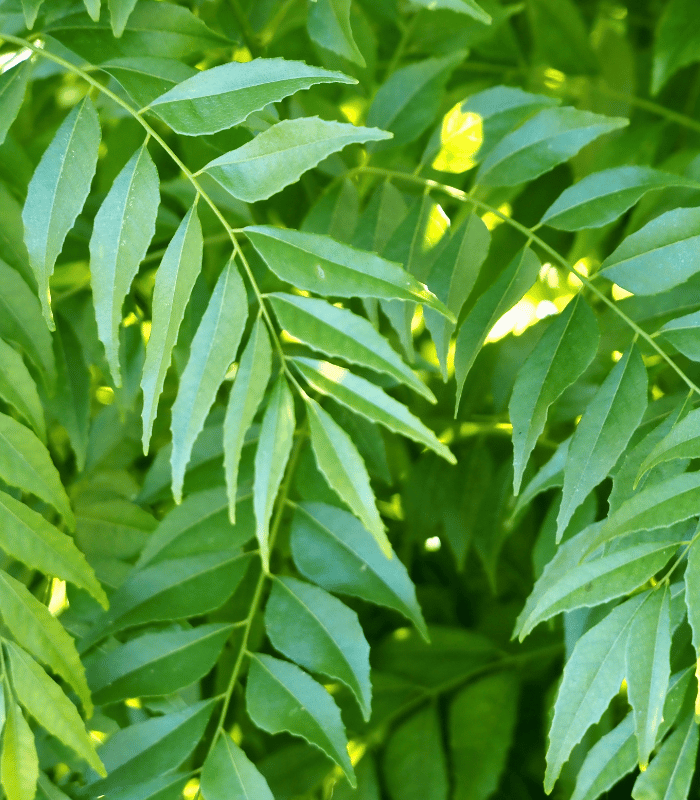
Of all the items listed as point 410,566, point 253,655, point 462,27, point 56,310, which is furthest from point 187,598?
point 462,27

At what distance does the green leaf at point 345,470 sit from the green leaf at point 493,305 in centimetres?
8

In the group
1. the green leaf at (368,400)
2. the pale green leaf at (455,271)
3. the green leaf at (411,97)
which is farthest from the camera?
the green leaf at (411,97)

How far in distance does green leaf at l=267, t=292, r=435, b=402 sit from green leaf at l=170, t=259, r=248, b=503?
2cm

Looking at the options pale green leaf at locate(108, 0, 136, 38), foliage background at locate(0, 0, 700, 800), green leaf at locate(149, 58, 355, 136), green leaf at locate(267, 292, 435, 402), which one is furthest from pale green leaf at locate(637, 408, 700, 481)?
pale green leaf at locate(108, 0, 136, 38)

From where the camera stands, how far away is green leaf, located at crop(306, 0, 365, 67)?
462 mm

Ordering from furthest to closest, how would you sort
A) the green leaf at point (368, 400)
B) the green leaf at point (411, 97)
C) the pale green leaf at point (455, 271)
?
the green leaf at point (411, 97) < the pale green leaf at point (455, 271) < the green leaf at point (368, 400)

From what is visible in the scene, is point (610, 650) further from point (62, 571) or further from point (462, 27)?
point (462, 27)

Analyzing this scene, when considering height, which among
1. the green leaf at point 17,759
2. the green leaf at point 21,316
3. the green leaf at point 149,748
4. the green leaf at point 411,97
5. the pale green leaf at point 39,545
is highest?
the green leaf at point 411,97

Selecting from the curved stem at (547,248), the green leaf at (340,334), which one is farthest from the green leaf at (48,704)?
the curved stem at (547,248)

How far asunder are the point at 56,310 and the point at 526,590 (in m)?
0.50

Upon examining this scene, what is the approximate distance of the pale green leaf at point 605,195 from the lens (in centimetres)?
46

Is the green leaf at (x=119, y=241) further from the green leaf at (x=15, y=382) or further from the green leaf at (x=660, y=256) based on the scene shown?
the green leaf at (x=660, y=256)

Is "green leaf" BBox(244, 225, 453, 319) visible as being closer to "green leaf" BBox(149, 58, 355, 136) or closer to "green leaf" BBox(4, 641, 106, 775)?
"green leaf" BBox(149, 58, 355, 136)

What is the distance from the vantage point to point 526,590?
0.81 meters
